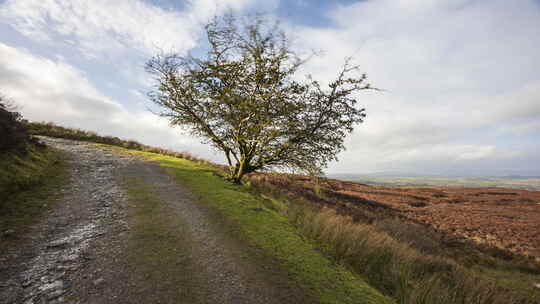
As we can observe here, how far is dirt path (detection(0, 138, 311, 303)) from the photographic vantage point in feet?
11.8

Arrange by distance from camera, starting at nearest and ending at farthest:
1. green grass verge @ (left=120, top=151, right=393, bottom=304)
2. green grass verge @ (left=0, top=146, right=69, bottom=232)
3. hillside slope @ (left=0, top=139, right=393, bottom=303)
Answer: hillside slope @ (left=0, top=139, right=393, bottom=303) → green grass verge @ (left=120, top=151, right=393, bottom=304) → green grass verge @ (left=0, top=146, right=69, bottom=232)

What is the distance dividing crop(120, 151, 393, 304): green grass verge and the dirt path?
0.50 meters

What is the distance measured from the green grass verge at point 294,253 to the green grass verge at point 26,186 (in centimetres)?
509

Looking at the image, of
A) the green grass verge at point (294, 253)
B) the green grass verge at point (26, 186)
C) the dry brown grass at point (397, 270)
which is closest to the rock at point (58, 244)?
the green grass verge at point (26, 186)

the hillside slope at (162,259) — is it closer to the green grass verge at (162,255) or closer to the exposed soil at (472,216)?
the green grass verge at (162,255)

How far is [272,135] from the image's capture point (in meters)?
10.9

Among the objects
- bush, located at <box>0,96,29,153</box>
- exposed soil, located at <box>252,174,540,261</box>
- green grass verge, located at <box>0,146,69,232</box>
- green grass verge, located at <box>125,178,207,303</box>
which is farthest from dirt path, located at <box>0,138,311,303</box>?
exposed soil, located at <box>252,174,540,261</box>

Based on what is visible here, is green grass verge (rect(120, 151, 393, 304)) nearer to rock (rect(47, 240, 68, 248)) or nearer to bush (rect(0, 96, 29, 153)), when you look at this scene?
rock (rect(47, 240, 68, 248))

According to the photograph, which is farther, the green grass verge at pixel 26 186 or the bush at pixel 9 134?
the bush at pixel 9 134

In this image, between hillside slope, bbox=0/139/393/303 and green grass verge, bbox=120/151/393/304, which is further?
green grass verge, bbox=120/151/393/304

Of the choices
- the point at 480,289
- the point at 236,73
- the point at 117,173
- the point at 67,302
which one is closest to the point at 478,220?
the point at 480,289

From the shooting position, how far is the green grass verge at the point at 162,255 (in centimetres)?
376

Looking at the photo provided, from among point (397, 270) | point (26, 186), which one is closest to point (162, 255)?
point (397, 270)

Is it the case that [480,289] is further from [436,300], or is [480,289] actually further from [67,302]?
[67,302]
